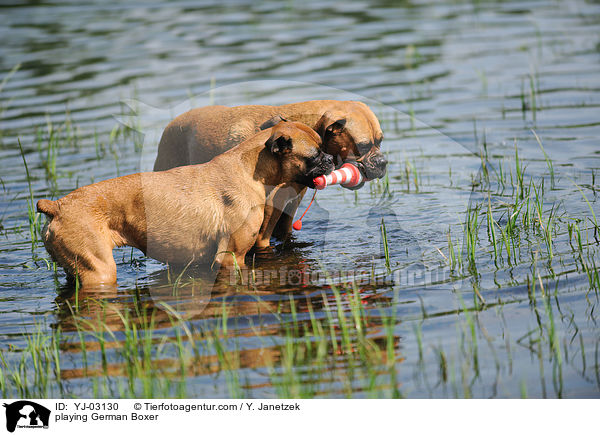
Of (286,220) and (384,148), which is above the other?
(384,148)

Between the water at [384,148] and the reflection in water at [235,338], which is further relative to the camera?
the water at [384,148]

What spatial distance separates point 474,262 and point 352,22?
51.1 ft

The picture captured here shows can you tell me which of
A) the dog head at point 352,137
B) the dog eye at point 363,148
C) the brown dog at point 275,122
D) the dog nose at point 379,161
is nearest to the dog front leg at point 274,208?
the brown dog at point 275,122

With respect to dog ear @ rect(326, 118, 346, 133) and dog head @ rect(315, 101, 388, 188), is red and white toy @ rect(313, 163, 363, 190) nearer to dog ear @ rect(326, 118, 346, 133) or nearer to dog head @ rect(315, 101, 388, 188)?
dog head @ rect(315, 101, 388, 188)

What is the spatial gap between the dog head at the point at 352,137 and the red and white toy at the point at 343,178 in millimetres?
148

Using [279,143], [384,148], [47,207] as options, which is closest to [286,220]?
[279,143]

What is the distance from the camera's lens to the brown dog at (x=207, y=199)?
7.81m

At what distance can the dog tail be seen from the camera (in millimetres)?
7402

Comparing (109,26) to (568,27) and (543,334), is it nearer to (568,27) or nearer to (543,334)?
(568,27)

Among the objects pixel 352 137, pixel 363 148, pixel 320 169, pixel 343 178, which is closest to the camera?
pixel 320 169

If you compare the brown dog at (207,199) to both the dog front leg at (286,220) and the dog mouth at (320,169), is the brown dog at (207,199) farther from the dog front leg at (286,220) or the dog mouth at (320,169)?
the dog front leg at (286,220)

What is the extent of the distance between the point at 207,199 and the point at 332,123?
1.70 meters
